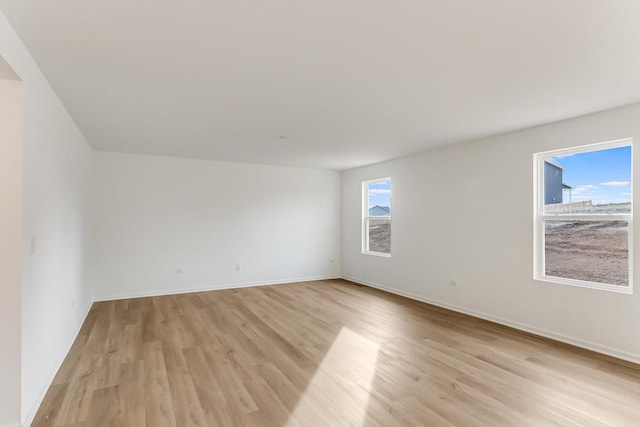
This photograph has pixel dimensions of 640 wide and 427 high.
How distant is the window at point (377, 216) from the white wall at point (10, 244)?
17.5 ft

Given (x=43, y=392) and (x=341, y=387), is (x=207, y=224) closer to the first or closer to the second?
(x=43, y=392)

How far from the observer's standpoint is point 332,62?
2.36 m

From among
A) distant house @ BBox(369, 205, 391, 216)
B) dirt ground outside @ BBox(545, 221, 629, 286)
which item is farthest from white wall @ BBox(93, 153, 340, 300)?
dirt ground outside @ BBox(545, 221, 629, 286)

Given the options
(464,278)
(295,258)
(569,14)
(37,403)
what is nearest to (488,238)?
A: (464,278)

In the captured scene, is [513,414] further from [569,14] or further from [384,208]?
[384,208]

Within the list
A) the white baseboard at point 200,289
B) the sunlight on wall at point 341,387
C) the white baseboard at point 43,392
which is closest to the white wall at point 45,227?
the white baseboard at point 43,392

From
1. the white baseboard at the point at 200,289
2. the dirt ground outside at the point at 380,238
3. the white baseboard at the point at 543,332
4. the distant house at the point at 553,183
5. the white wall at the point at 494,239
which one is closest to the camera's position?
the white baseboard at the point at 543,332

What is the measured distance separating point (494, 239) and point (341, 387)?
2.93 metres

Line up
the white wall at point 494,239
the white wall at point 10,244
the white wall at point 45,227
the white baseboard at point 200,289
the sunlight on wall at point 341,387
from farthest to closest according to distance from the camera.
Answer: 1. the white baseboard at point 200,289
2. the white wall at point 494,239
3. the sunlight on wall at point 341,387
4. the white wall at point 45,227
5. the white wall at point 10,244

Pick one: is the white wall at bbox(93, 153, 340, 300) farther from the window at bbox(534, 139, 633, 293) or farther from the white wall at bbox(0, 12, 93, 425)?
the window at bbox(534, 139, 633, 293)

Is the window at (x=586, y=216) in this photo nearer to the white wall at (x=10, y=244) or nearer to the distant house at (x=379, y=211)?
the distant house at (x=379, y=211)

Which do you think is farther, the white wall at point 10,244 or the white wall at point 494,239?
the white wall at point 494,239

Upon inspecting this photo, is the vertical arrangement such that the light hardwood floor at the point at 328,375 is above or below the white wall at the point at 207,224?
below

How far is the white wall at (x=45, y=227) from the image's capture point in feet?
7.05
